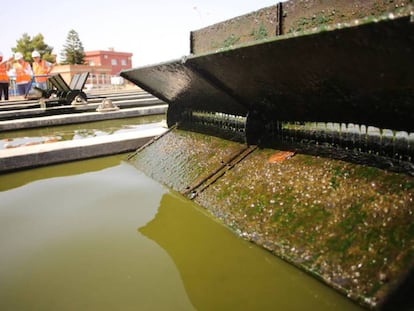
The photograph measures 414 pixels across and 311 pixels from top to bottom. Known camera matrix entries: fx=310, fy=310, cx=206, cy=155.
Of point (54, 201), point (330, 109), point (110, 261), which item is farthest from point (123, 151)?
point (330, 109)

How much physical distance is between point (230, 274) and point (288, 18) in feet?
9.58

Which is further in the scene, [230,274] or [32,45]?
[32,45]

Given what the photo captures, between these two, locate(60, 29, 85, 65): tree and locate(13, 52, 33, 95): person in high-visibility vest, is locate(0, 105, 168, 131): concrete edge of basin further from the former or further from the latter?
locate(60, 29, 85, 65): tree

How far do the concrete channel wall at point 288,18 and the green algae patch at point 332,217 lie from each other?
127 cm

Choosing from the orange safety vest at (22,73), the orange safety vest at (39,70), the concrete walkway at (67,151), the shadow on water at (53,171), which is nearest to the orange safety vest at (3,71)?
the orange safety vest at (39,70)

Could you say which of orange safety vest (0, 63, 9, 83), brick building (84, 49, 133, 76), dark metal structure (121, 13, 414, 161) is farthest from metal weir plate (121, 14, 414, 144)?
brick building (84, 49, 133, 76)

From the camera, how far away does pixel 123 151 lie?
16.4ft

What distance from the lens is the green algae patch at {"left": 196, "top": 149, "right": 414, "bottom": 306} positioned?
61.2 inches

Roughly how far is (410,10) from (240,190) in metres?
1.69

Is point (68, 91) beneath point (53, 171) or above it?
above

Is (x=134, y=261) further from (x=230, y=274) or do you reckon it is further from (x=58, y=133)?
(x=58, y=133)

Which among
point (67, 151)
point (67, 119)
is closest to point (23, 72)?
point (67, 119)

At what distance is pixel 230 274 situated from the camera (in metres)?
1.84

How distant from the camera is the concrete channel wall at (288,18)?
2846 millimetres
